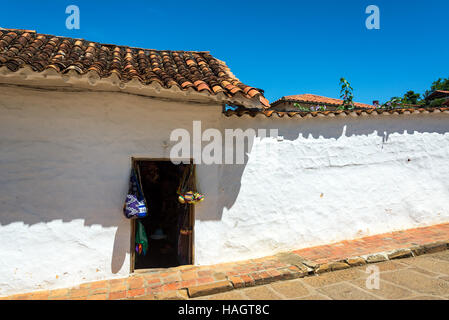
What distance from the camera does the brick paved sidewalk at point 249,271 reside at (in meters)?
3.92

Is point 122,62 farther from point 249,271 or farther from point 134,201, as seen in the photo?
point 249,271

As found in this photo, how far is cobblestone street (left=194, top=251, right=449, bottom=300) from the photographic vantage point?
3.69m

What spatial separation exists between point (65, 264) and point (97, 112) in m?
2.45

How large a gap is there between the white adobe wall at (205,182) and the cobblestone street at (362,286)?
1.05 metres

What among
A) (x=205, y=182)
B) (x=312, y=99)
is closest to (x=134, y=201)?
(x=205, y=182)

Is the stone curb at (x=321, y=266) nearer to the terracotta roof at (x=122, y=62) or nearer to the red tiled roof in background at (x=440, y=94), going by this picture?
the terracotta roof at (x=122, y=62)

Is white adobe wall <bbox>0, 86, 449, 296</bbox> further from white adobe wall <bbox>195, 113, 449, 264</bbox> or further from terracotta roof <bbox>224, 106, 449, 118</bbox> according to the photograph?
terracotta roof <bbox>224, 106, 449, 118</bbox>

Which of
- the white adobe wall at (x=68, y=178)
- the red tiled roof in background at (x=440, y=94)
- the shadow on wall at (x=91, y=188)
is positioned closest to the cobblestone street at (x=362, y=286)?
the shadow on wall at (x=91, y=188)

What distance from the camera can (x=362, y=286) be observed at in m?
3.96
